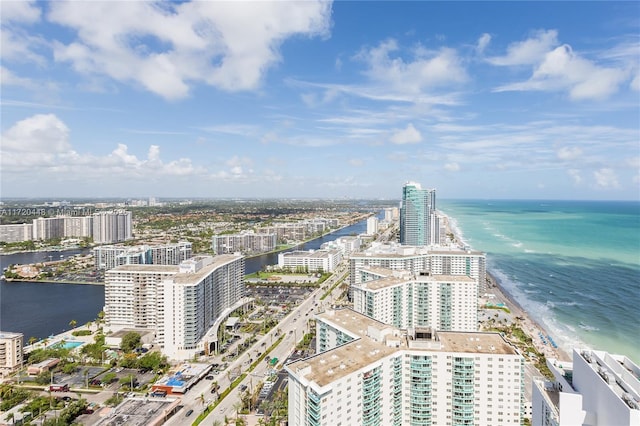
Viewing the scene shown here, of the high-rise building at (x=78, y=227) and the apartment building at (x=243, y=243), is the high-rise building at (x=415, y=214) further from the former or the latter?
the high-rise building at (x=78, y=227)

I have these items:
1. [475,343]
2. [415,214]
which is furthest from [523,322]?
[415,214]

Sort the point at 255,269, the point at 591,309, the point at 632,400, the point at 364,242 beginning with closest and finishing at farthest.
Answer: the point at 632,400 < the point at 591,309 < the point at 255,269 < the point at 364,242

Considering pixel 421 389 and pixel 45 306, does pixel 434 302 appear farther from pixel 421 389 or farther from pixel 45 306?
pixel 45 306

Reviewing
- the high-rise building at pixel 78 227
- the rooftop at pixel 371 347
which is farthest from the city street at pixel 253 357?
the high-rise building at pixel 78 227

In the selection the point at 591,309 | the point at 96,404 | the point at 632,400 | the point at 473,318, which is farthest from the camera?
the point at 591,309

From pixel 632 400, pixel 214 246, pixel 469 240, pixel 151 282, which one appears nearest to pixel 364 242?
pixel 469 240

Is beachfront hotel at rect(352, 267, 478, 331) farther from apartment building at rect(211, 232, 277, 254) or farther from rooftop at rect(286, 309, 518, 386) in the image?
apartment building at rect(211, 232, 277, 254)

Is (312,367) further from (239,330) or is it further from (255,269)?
(255,269)

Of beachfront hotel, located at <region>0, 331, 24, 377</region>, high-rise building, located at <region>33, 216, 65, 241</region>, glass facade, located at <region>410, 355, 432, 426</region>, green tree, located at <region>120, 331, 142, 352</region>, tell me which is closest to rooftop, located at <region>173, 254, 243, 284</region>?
green tree, located at <region>120, 331, 142, 352</region>
